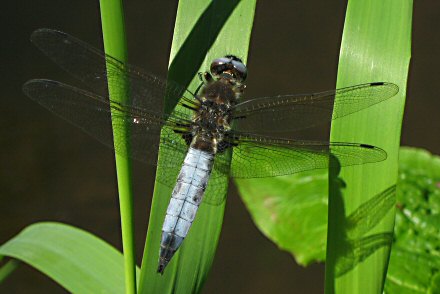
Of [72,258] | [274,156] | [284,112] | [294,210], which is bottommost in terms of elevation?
[72,258]

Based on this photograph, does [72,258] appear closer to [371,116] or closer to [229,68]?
[229,68]

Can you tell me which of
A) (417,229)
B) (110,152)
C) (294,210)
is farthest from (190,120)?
(110,152)

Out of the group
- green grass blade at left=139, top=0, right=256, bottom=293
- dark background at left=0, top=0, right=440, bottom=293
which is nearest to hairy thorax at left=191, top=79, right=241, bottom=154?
green grass blade at left=139, top=0, right=256, bottom=293

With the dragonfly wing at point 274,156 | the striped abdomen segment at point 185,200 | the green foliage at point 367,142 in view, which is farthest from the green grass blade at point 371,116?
the striped abdomen segment at point 185,200

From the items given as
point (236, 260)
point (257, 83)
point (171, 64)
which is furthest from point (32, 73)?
point (171, 64)

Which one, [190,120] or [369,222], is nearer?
[369,222]

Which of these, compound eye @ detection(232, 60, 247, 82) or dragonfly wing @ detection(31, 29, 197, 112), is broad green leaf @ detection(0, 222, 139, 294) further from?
compound eye @ detection(232, 60, 247, 82)
